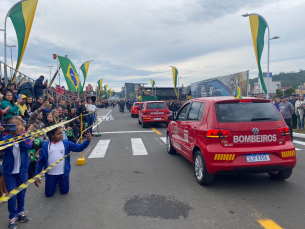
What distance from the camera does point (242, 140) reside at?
4238 millimetres

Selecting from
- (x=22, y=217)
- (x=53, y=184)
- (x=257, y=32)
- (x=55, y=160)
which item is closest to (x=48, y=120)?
(x=55, y=160)

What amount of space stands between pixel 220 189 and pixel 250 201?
2.13ft

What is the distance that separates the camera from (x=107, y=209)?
372cm

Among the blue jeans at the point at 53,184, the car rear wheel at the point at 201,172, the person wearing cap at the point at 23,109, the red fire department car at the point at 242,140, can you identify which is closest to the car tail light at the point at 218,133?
the red fire department car at the point at 242,140

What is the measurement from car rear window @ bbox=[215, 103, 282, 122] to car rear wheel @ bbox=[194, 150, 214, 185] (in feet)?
2.88

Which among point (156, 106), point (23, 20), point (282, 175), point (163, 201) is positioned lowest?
point (163, 201)

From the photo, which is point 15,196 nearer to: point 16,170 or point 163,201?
point 16,170

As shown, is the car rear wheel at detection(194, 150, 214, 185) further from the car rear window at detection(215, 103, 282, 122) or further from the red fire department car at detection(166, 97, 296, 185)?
the car rear window at detection(215, 103, 282, 122)

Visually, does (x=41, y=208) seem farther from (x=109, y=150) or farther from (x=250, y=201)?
(x=109, y=150)

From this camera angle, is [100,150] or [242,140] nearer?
[242,140]

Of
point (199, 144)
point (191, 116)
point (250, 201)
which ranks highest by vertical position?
point (191, 116)

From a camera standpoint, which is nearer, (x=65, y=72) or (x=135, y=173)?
(x=135, y=173)

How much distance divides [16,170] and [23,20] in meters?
7.65

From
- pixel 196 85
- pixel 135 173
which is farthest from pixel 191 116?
pixel 196 85
